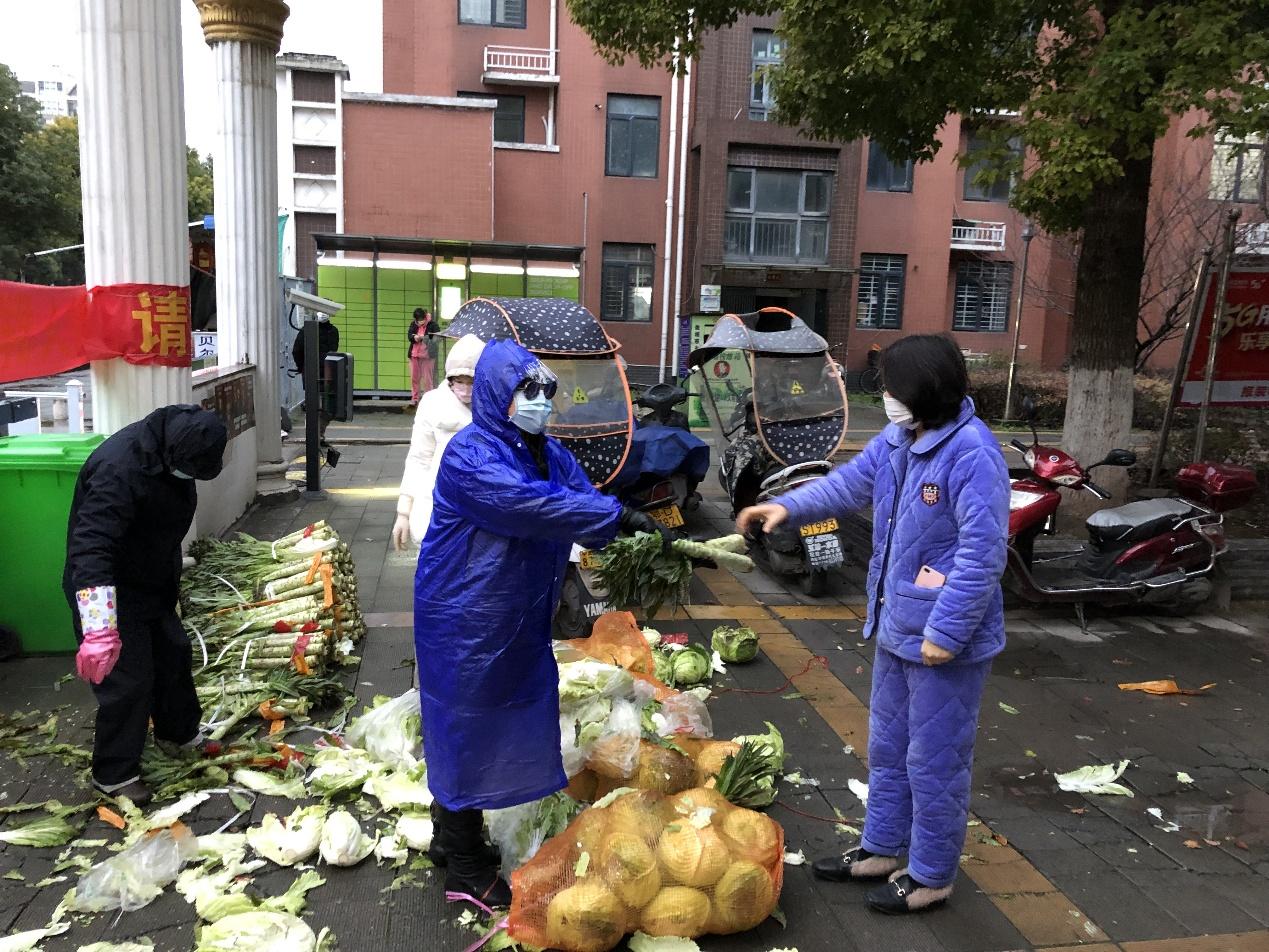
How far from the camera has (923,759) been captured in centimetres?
289

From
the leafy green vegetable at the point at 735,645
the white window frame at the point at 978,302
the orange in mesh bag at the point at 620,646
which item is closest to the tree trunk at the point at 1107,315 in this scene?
the leafy green vegetable at the point at 735,645

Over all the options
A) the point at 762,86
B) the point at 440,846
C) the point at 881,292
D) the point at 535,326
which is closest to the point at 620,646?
the point at 440,846

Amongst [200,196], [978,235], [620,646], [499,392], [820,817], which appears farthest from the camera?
[200,196]

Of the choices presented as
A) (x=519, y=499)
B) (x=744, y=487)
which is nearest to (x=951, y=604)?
(x=519, y=499)

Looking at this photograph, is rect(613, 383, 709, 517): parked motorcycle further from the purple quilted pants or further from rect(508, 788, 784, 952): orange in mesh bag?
rect(508, 788, 784, 952): orange in mesh bag

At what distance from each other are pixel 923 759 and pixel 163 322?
5.00 meters

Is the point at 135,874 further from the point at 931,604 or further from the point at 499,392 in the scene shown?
the point at 931,604

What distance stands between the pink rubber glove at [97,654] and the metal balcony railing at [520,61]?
21.6 m

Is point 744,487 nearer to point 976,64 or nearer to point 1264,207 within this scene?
point 976,64

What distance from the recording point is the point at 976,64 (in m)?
6.96

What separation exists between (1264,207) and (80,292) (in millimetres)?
13183

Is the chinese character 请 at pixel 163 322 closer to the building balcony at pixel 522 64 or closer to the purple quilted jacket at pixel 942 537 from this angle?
the purple quilted jacket at pixel 942 537

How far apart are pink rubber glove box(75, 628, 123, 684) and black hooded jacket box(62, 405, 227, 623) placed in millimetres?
181

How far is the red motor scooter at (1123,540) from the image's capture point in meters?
5.93
